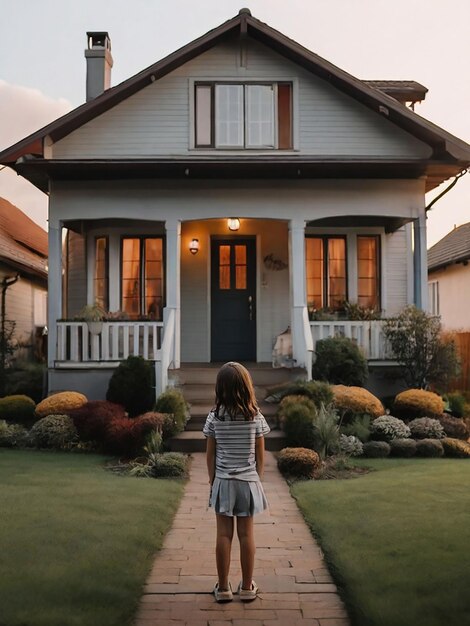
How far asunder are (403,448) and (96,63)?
11716mm

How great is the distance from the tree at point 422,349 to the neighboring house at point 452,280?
8.14 m

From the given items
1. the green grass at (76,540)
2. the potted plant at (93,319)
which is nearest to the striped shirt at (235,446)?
the green grass at (76,540)

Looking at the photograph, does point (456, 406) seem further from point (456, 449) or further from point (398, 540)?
point (398, 540)

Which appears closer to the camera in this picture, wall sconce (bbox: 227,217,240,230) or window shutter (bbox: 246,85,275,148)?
window shutter (bbox: 246,85,275,148)

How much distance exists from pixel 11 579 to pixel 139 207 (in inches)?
398

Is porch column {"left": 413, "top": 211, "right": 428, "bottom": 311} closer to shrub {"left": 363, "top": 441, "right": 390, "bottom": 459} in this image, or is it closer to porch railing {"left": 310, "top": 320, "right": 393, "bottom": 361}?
porch railing {"left": 310, "top": 320, "right": 393, "bottom": 361}

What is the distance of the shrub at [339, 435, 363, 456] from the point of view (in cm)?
1088

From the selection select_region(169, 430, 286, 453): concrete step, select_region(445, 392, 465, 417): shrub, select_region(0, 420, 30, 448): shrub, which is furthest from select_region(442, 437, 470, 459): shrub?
select_region(0, 420, 30, 448): shrub

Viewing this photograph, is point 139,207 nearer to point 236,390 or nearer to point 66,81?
point 66,81

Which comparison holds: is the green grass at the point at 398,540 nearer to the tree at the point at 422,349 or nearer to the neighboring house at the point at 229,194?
the tree at the point at 422,349

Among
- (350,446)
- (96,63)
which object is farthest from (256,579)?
(96,63)

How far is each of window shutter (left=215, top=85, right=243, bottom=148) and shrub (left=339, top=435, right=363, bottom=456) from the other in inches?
264

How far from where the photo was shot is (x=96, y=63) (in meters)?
17.6

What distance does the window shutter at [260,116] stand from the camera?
49.2ft
